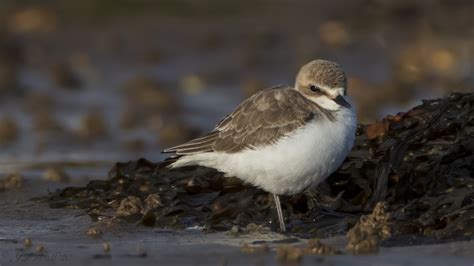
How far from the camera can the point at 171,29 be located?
655 inches

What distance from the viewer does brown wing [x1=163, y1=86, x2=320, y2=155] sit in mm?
7055

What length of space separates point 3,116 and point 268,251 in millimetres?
7734

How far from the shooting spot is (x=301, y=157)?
686cm

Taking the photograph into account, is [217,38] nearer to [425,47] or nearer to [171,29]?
[171,29]

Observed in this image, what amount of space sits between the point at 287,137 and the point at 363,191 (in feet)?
3.03

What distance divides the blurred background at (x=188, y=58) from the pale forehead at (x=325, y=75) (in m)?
5.37

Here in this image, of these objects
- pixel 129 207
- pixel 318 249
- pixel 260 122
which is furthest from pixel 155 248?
pixel 260 122

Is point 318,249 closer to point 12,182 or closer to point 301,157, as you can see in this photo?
point 301,157

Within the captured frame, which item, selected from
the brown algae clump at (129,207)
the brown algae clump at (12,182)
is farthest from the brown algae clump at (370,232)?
the brown algae clump at (12,182)

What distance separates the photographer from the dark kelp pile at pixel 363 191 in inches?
284

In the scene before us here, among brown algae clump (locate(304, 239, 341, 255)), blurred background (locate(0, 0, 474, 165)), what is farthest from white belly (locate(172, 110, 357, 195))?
blurred background (locate(0, 0, 474, 165))

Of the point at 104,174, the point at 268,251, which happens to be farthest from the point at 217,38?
the point at 268,251

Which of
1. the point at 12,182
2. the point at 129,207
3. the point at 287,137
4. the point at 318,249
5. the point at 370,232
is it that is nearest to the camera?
the point at 318,249

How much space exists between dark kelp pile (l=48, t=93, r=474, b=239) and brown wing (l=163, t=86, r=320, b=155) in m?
0.47
